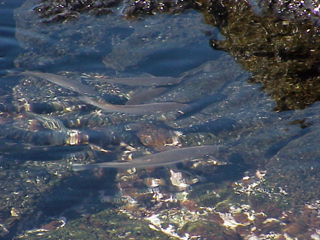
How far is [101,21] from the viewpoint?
7805mm

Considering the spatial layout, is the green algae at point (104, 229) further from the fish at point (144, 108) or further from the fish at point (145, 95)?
the fish at point (145, 95)

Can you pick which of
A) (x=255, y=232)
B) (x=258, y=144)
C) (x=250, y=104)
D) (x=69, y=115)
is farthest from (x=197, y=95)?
(x=255, y=232)

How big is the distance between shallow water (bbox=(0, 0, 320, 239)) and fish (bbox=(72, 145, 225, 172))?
0.07 metres

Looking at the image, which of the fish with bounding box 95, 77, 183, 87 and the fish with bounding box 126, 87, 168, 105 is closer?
the fish with bounding box 126, 87, 168, 105

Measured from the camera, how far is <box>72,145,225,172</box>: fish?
16.8 feet

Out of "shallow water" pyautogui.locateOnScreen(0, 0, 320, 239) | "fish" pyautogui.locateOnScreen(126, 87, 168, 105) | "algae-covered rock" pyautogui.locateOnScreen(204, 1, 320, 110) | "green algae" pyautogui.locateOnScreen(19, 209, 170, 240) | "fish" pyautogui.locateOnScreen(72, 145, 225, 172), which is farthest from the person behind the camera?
"fish" pyautogui.locateOnScreen(126, 87, 168, 105)

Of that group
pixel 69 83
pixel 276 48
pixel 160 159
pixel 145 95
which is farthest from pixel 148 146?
pixel 276 48

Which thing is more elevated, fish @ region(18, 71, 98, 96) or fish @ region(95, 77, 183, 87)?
fish @ region(95, 77, 183, 87)

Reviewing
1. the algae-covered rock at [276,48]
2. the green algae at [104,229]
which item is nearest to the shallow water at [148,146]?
the green algae at [104,229]

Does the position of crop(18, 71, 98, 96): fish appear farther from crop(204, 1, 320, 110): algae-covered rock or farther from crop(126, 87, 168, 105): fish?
crop(204, 1, 320, 110): algae-covered rock

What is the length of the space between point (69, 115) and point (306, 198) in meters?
3.44

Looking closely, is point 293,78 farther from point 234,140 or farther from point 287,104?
point 234,140

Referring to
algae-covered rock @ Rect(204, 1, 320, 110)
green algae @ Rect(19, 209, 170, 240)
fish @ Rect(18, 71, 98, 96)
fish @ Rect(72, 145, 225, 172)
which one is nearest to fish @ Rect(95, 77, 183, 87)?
fish @ Rect(18, 71, 98, 96)

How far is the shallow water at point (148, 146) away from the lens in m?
4.71
